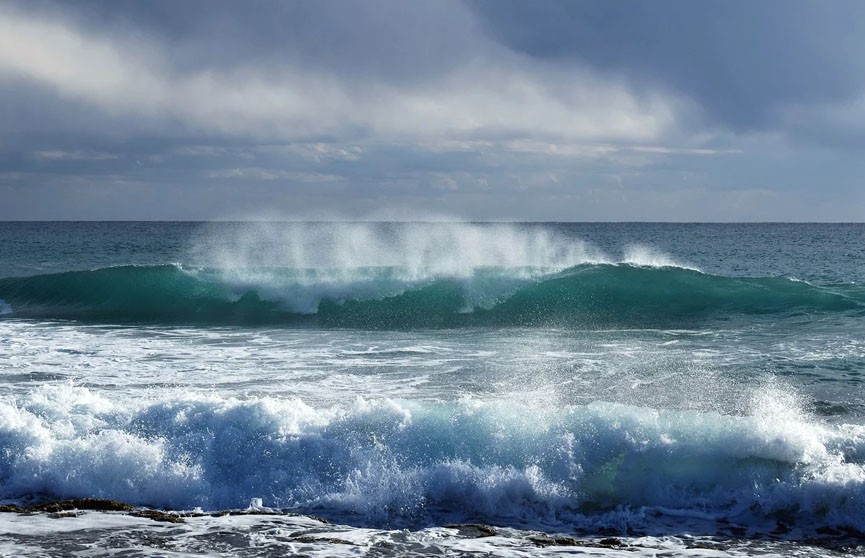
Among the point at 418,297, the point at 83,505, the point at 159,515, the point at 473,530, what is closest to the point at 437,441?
the point at 473,530

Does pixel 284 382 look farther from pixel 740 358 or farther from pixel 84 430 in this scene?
pixel 740 358

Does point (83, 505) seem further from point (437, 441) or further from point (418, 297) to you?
point (418, 297)

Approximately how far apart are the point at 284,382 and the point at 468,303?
9503mm

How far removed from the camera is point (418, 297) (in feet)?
67.7

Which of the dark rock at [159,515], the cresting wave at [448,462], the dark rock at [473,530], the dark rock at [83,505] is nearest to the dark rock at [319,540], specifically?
the cresting wave at [448,462]

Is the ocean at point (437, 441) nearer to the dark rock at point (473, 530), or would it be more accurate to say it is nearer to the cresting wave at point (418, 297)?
the dark rock at point (473, 530)

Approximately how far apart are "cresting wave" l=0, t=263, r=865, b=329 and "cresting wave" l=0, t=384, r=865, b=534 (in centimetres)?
898

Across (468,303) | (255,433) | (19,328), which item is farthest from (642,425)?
(19,328)

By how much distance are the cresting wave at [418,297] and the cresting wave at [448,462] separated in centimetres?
898

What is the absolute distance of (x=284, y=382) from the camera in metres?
10.8

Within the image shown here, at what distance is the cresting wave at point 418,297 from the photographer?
61.6 ft

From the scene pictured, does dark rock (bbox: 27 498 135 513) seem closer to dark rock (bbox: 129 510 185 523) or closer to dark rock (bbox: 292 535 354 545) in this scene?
dark rock (bbox: 129 510 185 523)

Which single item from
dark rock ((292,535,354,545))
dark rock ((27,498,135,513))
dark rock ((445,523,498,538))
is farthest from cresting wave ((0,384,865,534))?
dark rock ((292,535,354,545))

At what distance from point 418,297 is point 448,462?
43.5ft
